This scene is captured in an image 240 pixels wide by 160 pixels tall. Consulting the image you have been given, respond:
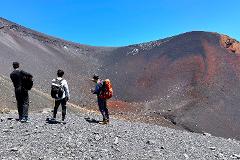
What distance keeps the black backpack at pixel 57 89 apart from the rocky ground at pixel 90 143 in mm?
910

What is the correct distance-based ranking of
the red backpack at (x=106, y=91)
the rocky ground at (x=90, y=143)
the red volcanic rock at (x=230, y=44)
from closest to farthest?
the rocky ground at (x=90, y=143), the red backpack at (x=106, y=91), the red volcanic rock at (x=230, y=44)

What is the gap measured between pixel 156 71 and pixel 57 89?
155 feet

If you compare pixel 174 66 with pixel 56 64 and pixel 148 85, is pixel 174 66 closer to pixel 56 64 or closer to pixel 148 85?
pixel 148 85

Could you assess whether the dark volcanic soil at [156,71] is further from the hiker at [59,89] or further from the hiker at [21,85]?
the hiker at [21,85]

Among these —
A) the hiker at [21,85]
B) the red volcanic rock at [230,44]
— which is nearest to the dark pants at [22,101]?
the hiker at [21,85]

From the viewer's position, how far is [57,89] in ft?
46.3

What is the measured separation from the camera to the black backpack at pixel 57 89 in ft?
46.2

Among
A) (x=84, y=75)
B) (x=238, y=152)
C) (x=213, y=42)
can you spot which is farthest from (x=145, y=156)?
(x=213, y=42)

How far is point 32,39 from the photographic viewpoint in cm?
6725

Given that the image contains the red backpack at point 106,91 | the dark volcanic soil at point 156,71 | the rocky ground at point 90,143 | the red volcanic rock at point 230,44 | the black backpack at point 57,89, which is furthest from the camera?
the red volcanic rock at point 230,44

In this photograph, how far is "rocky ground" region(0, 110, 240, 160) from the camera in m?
10.7

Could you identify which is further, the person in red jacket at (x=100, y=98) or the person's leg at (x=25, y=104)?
the person in red jacket at (x=100, y=98)

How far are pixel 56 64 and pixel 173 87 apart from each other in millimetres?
16186

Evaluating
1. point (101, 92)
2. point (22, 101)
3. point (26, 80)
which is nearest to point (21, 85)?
point (26, 80)
